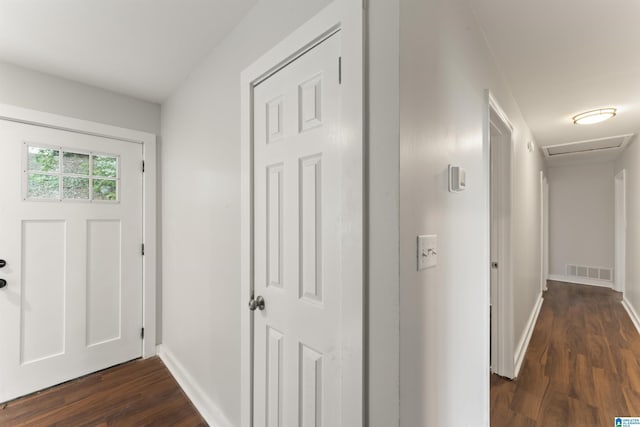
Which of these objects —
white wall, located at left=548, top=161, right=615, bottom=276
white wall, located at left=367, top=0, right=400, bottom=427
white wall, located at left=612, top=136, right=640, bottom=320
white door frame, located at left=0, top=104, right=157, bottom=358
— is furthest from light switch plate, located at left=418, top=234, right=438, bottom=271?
white wall, located at left=548, top=161, right=615, bottom=276

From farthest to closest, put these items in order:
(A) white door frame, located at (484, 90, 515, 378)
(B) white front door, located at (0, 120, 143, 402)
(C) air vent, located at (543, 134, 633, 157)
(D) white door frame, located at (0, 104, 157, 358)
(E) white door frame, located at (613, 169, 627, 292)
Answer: (E) white door frame, located at (613, 169, 627, 292), (C) air vent, located at (543, 134, 633, 157), (D) white door frame, located at (0, 104, 157, 358), (A) white door frame, located at (484, 90, 515, 378), (B) white front door, located at (0, 120, 143, 402)

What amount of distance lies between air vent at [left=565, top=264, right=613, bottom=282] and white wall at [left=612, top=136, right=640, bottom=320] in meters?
1.27

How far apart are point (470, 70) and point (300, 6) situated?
2.82ft

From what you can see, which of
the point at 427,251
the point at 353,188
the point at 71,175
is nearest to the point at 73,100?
the point at 71,175

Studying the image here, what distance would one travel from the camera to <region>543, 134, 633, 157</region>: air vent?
356cm

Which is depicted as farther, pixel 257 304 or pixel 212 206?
pixel 212 206

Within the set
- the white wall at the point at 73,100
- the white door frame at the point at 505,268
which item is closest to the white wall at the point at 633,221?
the white door frame at the point at 505,268

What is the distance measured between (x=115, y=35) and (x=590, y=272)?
300 inches

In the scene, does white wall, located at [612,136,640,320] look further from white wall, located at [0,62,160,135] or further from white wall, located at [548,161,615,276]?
white wall, located at [0,62,160,135]

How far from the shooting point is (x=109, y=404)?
1.87m

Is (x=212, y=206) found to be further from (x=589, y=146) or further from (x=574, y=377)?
(x=589, y=146)

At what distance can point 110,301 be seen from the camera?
91.7 inches

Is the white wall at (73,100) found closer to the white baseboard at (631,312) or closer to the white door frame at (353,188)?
the white door frame at (353,188)

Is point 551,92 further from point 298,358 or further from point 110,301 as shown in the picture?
point 110,301
